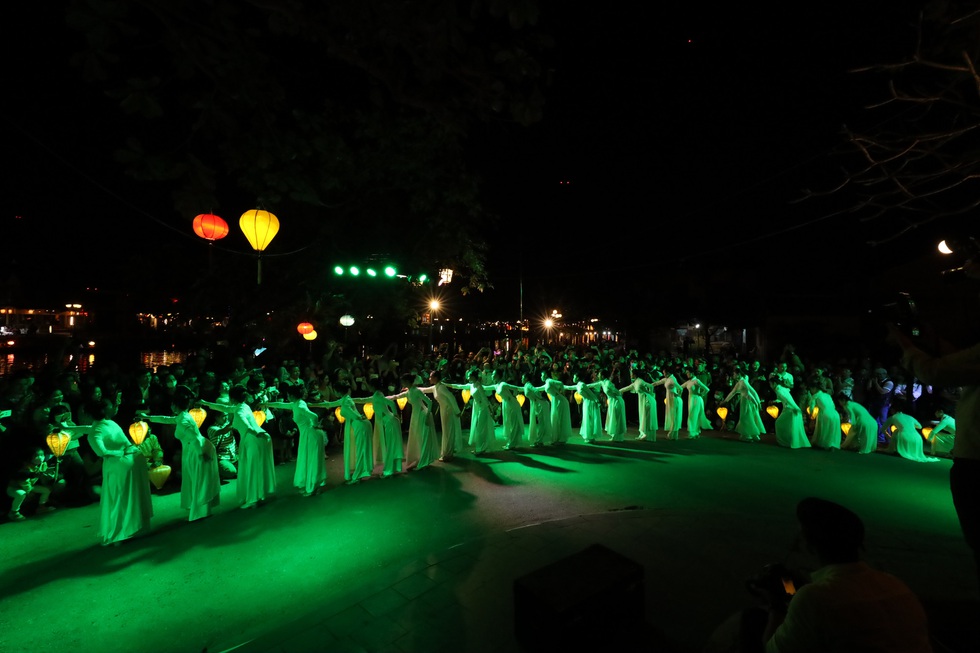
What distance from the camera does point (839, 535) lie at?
6.18ft

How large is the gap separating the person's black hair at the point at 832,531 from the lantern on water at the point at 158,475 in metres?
7.85

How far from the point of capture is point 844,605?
1750 mm

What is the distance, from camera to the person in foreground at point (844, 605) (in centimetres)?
168

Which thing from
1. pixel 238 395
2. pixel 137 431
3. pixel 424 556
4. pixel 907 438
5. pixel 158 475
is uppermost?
pixel 238 395

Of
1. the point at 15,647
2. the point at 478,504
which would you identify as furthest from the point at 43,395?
the point at 478,504

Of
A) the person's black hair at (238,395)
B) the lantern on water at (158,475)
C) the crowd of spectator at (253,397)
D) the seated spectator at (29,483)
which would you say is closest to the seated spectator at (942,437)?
the crowd of spectator at (253,397)

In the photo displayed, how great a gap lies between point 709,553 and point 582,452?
4.94m

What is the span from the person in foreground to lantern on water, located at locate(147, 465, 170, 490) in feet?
25.1

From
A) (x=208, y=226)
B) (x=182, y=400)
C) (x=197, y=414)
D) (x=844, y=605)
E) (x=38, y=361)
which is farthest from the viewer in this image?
(x=38, y=361)

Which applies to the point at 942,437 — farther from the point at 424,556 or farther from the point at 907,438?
the point at 424,556

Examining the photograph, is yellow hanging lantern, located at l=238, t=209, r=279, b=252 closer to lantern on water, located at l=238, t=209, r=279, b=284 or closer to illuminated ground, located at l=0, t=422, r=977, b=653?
lantern on water, located at l=238, t=209, r=279, b=284

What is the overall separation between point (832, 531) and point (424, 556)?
3.71 meters

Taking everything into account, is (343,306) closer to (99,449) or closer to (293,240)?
(293,240)

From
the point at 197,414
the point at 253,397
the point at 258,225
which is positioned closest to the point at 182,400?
the point at 197,414
